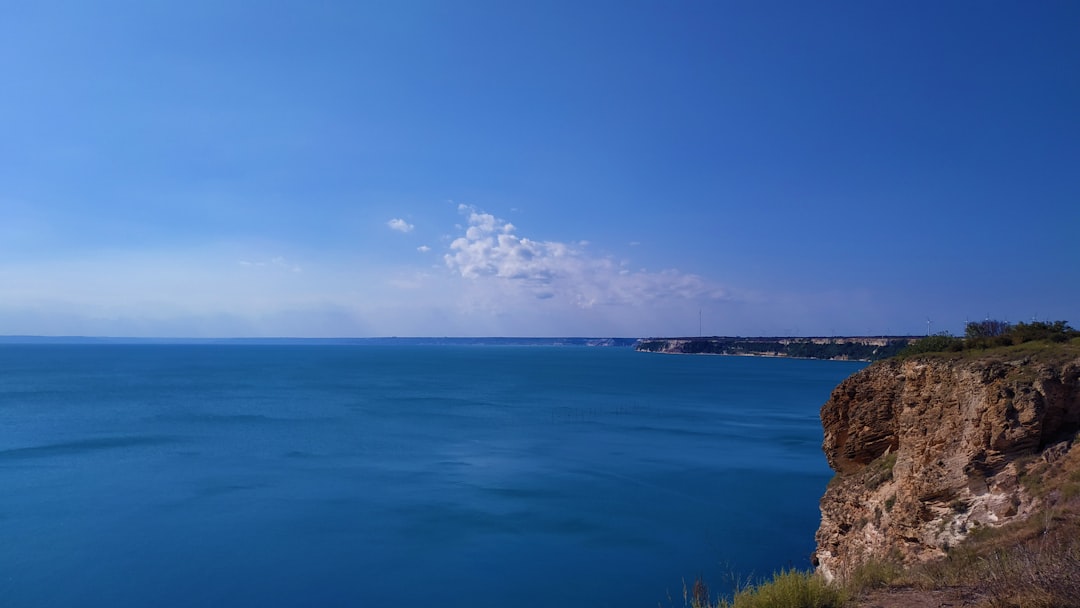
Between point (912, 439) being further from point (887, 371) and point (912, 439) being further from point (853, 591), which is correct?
point (853, 591)

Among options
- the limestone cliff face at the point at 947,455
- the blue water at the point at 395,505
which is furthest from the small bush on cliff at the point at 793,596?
the blue water at the point at 395,505

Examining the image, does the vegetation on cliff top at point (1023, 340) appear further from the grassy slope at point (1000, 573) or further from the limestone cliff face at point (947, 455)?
the grassy slope at point (1000, 573)

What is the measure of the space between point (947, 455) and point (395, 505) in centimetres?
1915

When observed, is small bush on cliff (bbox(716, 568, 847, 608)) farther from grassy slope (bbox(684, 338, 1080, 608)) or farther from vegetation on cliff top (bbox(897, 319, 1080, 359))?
vegetation on cliff top (bbox(897, 319, 1080, 359))

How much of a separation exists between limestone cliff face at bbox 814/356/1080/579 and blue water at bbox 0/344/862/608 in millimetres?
4562

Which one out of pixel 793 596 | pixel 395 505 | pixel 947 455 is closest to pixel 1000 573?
pixel 793 596

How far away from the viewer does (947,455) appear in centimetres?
1332

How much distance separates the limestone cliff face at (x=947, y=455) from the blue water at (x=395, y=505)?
4.56 metres

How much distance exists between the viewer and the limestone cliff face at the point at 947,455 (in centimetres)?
1200

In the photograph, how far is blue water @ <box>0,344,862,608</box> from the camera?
18.0 metres

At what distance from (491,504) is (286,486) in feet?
32.0

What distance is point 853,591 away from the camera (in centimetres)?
743

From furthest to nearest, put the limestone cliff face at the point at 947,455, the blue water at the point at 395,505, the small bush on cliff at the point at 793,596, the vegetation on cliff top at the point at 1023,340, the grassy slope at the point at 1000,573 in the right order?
the blue water at the point at 395,505
the vegetation on cliff top at the point at 1023,340
the limestone cliff face at the point at 947,455
the small bush on cliff at the point at 793,596
the grassy slope at the point at 1000,573

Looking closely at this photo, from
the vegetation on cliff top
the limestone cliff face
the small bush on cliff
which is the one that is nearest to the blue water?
the limestone cliff face
